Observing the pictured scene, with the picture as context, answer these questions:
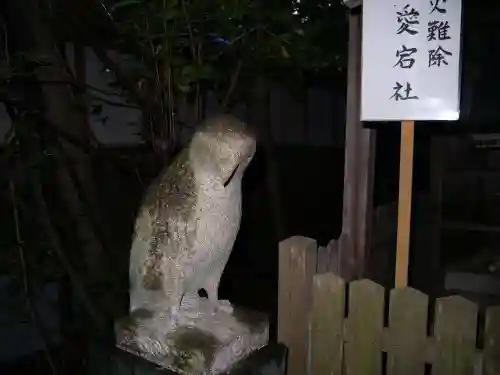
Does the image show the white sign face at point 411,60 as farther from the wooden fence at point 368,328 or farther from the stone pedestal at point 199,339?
the stone pedestal at point 199,339

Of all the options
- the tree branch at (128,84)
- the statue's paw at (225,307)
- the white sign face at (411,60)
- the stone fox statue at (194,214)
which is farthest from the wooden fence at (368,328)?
the tree branch at (128,84)

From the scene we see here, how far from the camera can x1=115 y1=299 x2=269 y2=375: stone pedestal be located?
1.43 meters

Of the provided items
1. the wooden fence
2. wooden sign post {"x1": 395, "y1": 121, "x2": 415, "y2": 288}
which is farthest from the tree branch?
wooden sign post {"x1": 395, "y1": 121, "x2": 415, "y2": 288}

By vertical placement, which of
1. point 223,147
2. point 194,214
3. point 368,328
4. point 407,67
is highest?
point 407,67

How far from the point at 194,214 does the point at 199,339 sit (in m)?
0.35

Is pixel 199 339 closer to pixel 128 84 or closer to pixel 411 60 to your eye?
pixel 411 60

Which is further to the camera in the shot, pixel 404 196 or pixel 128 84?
pixel 128 84

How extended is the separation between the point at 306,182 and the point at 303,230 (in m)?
0.56

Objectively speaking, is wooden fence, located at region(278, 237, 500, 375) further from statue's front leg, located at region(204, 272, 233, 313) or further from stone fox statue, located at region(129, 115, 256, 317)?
stone fox statue, located at region(129, 115, 256, 317)

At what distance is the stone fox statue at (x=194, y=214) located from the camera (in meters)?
1.40

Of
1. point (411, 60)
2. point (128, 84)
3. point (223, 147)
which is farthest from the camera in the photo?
point (128, 84)

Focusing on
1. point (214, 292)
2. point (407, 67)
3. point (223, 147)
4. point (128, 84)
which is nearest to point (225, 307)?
point (214, 292)

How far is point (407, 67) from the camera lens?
1526 mm

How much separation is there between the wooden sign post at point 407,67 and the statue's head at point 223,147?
41 centimetres
